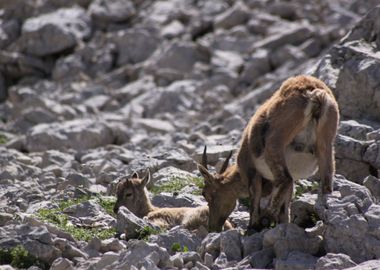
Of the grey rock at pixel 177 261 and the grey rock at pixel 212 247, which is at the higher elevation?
the grey rock at pixel 177 261

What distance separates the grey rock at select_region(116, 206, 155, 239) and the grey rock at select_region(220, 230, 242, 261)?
4.97 feet

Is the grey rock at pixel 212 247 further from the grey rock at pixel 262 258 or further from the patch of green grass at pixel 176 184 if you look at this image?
the patch of green grass at pixel 176 184

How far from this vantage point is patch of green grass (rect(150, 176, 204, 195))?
16.0m

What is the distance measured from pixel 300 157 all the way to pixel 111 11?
2812 cm

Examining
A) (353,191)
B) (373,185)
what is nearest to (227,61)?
(373,185)

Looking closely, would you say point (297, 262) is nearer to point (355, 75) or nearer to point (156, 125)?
point (355, 75)

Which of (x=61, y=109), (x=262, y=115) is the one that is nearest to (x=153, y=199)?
(x=262, y=115)

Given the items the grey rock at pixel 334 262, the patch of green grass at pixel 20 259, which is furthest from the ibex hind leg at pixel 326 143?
the patch of green grass at pixel 20 259

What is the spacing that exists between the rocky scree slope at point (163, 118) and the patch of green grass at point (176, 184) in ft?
0.12

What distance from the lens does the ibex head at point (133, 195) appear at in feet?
49.0

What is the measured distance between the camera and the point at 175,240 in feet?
36.8

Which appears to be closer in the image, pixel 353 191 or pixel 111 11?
pixel 353 191

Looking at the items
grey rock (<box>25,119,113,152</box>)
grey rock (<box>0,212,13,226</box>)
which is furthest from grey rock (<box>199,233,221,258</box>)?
grey rock (<box>25,119,113,152</box>)

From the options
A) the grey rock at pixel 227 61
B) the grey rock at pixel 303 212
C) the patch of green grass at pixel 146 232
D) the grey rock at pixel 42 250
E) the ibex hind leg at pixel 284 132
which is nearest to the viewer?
the grey rock at pixel 42 250
